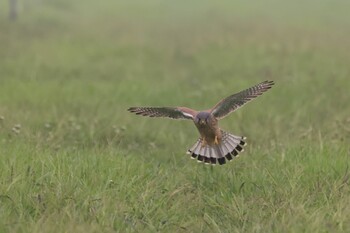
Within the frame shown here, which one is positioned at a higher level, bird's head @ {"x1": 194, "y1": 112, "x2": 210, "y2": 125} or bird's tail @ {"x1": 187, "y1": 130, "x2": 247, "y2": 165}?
bird's head @ {"x1": 194, "y1": 112, "x2": 210, "y2": 125}

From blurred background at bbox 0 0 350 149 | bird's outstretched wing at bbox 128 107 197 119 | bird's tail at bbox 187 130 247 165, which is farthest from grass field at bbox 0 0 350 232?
bird's outstretched wing at bbox 128 107 197 119

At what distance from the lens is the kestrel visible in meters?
4.82

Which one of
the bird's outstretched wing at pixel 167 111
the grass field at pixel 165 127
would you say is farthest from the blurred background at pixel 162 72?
the bird's outstretched wing at pixel 167 111

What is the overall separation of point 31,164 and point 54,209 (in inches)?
40.5

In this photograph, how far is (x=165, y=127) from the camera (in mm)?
8758

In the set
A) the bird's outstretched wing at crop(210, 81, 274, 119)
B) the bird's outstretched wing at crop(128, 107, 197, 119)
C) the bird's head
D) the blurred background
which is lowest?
the blurred background

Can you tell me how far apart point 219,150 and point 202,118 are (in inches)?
18.4

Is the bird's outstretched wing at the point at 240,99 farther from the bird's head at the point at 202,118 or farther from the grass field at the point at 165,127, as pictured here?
the grass field at the point at 165,127

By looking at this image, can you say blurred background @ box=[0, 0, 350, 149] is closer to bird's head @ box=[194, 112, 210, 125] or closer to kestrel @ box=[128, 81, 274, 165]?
kestrel @ box=[128, 81, 274, 165]

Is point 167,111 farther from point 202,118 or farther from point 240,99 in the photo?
point 240,99

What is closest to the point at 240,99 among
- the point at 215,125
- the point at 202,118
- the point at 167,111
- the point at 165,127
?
the point at 215,125

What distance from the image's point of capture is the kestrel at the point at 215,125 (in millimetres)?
4823

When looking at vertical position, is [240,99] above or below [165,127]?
above

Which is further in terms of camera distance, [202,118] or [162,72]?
[162,72]
